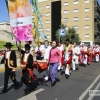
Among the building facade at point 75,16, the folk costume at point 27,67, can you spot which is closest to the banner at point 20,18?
the folk costume at point 27,67

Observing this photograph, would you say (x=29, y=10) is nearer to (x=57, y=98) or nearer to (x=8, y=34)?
(x=57, y=98)

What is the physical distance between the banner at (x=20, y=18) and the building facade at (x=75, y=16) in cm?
5715

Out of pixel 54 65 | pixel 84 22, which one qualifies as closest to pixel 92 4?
pixel 84 22

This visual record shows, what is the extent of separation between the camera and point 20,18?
6930mm

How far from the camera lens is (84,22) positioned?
6369 centimetres

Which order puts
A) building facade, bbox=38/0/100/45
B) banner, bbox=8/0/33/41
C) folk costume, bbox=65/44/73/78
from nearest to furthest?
banner, bbox=8/0/33/41 < folk costume, bbox=65/44/73/78 < building facade, bbox=38/0/100/45

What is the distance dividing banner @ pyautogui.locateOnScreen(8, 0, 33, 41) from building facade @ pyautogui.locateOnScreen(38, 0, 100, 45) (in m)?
57.2

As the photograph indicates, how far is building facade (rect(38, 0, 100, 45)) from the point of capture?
63344mm

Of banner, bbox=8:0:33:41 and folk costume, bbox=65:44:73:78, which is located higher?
banner, bbox=8:0:33:41

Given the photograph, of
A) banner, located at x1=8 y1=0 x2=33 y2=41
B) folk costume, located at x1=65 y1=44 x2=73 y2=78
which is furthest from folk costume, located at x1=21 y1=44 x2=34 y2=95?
folk costume, located at x1=65 y1=44 x2=73 y2=78

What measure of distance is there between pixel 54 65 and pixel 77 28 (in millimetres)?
57491

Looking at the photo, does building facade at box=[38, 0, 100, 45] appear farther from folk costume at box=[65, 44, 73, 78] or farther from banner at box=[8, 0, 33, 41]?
banner at box=[8, 0, 33, 41]

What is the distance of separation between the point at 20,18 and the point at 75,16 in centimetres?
5952

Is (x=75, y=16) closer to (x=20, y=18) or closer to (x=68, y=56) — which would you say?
(x=68, y=56)
